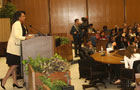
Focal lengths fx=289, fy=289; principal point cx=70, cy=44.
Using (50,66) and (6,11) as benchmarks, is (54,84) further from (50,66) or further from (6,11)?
(6,11)

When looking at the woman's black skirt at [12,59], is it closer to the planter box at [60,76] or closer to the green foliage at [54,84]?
the planter box at [60,76]

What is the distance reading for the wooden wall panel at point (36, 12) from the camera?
17781 millimetres

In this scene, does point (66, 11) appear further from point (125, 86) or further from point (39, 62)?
point (39, 62)

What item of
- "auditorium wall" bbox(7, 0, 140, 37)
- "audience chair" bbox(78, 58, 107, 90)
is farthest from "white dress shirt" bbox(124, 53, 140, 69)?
"auditorium wall" bbox(7, 0, 140, 37)

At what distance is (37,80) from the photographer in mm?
3666

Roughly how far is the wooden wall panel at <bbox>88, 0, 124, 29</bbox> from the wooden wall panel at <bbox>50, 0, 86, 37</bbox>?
2.36ft

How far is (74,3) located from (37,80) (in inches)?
601

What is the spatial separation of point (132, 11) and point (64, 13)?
184 inches

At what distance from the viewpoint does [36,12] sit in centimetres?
1797

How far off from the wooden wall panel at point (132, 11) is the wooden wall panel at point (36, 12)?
5.48 m

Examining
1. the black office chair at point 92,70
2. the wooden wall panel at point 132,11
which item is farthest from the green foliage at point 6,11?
the wooden wall panel at point 132,11

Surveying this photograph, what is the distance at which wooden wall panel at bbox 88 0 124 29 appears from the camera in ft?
62.2

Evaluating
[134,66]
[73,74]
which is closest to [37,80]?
[134,66]

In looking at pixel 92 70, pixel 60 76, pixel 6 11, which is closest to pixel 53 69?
pixel 60 76
